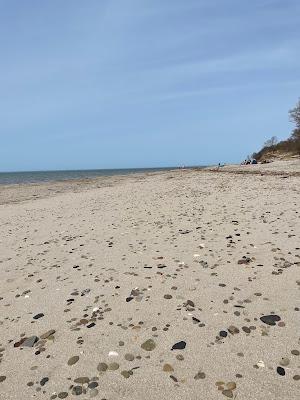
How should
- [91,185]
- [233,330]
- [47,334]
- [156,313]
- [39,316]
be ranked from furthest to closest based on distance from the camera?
1. [91,185]
2. [39,316]
3. [156,313]
4. [47,334]
5. [233,330]

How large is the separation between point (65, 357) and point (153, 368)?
1393 mm

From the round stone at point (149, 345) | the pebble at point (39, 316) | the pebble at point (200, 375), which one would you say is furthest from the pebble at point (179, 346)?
the pebble at point (39, 316)

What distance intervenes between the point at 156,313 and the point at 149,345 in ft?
3.20

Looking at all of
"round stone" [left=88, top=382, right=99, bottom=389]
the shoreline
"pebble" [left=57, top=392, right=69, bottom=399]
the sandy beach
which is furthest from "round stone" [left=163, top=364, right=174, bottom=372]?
the shoreline

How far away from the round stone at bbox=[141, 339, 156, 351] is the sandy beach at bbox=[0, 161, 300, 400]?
28 millimetres

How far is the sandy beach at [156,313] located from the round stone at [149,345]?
0.09 feet

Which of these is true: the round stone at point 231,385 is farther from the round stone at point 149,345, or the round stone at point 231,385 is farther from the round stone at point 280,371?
the round stone at point 149,345

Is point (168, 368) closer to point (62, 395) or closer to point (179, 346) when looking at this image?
point (179, 346)

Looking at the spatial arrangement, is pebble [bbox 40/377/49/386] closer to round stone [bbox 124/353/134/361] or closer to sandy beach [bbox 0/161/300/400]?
sandy beach [bbox 0/161/300/400]

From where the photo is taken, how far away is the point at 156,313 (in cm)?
645

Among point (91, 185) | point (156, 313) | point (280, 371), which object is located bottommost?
point (280, 371)

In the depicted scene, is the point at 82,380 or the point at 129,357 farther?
the point at 129,357

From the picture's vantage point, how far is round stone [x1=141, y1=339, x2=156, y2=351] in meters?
5.43

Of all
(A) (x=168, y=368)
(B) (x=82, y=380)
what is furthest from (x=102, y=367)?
(A) (x=168, y=368)
